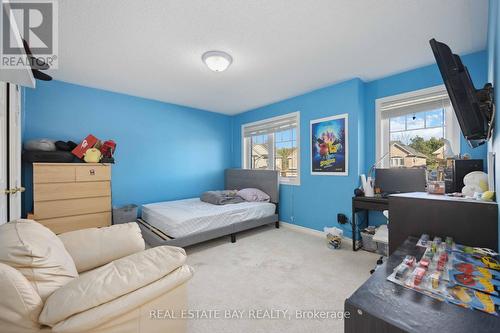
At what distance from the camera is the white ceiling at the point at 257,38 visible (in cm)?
170

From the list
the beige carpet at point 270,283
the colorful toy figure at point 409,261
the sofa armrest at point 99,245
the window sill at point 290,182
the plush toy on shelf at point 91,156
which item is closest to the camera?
the colorful toy figure at point 409,261

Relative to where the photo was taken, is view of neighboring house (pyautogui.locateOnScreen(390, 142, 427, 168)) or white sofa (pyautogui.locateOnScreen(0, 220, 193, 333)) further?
view of neighboring house (pyautogui.locateOnScreen(390, 142, 427, 168))

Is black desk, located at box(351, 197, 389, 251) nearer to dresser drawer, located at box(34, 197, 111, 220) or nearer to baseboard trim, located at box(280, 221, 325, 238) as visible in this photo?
baseboard trim, located at box(280, 221, 325, 238)

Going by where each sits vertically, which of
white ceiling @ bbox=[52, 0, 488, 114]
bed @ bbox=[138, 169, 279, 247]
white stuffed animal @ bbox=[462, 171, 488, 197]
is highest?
white ceiling @ bbox=[52, 0, 488, 114]

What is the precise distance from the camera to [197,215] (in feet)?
9.53

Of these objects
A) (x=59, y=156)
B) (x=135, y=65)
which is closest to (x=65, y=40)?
(x=135, y=65)

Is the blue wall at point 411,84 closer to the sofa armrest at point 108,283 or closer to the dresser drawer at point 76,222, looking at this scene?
the sofa armrest at point 108,283

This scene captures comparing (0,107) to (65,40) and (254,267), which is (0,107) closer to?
(65,40)

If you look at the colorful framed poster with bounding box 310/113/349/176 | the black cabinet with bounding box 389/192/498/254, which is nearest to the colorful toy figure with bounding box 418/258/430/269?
the black cabinet with bounding box 389/192/498/254

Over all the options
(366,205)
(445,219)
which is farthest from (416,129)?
(445,219)

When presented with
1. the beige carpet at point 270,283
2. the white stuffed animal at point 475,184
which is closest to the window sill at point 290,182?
Result: the beige carpet at point 270,283

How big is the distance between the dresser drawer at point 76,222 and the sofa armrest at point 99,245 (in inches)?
71.8

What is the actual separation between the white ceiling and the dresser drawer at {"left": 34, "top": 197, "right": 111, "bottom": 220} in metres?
1.75

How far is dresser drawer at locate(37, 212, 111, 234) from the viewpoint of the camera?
2.76m
